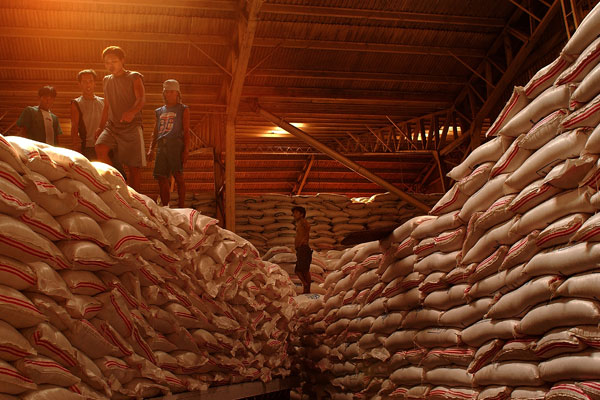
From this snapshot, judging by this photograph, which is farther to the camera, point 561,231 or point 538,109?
point 538,109

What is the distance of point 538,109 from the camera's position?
3.21 metres

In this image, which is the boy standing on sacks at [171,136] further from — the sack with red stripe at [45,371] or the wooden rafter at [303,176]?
the wooden rafter at [303,176]

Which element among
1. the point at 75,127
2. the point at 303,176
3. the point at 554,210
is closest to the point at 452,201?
the point at 554,210

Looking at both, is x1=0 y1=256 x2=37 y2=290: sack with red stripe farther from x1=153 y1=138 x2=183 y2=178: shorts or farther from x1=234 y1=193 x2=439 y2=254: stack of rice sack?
x1=234 y1=193 x2=439 y2=254: stack of rice sack

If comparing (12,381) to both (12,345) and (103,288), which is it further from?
(103,288)

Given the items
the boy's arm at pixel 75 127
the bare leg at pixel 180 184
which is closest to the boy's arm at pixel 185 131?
the bare leg at pixel 180 184

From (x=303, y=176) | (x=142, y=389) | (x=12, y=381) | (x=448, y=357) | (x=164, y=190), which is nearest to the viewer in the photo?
(x=12, y=381)

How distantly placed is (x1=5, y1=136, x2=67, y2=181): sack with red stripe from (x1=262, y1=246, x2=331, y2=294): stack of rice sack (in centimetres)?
603

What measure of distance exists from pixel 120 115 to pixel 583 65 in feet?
12.7

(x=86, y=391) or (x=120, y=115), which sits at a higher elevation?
(x=120, y=115)

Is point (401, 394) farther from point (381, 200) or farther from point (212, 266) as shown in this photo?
point (381, 200)

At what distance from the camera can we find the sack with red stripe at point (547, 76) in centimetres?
313

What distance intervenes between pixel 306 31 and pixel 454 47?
2557mm

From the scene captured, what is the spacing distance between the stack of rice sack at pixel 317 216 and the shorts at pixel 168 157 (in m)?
5.60
